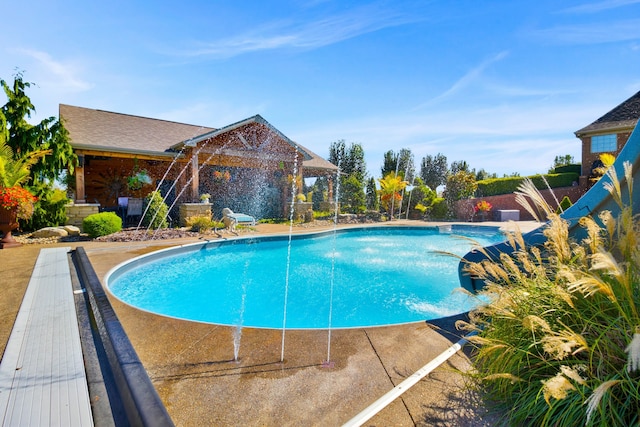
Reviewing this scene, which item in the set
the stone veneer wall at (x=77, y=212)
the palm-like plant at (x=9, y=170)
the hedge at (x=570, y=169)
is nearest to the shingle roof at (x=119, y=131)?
the stone veneer wall at (x=77, y=212)

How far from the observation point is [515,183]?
23078 mm

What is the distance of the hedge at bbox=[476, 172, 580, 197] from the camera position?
22.6 metres

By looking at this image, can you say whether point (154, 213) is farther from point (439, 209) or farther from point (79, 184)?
point (439, 209)

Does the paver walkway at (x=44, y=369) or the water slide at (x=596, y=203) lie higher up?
the water slide at (x=596, y=203)

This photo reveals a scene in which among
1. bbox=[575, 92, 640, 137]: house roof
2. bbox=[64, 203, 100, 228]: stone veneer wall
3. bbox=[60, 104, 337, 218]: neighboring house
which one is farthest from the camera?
bbox=[575, 92, 640, 137]: house roof

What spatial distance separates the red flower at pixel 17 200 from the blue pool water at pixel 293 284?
4.17 m

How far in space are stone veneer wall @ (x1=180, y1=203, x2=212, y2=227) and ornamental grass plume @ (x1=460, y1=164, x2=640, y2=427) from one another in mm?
13006

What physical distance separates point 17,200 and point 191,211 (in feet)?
19.0

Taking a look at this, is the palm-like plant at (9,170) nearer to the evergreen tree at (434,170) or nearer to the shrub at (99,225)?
the shrub at (99,225)

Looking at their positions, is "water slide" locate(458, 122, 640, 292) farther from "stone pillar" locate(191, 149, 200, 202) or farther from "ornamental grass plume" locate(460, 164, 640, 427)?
"stone pillar" locate(191, 149, 200, 202)

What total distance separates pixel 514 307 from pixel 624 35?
8.17m

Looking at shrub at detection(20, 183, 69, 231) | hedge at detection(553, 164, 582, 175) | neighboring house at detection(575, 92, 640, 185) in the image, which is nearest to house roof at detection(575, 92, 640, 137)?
neighboring house at detection(575, 92, 640, 185)

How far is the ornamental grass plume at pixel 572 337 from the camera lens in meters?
1.56

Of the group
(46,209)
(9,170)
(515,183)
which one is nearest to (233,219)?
(46,209)
